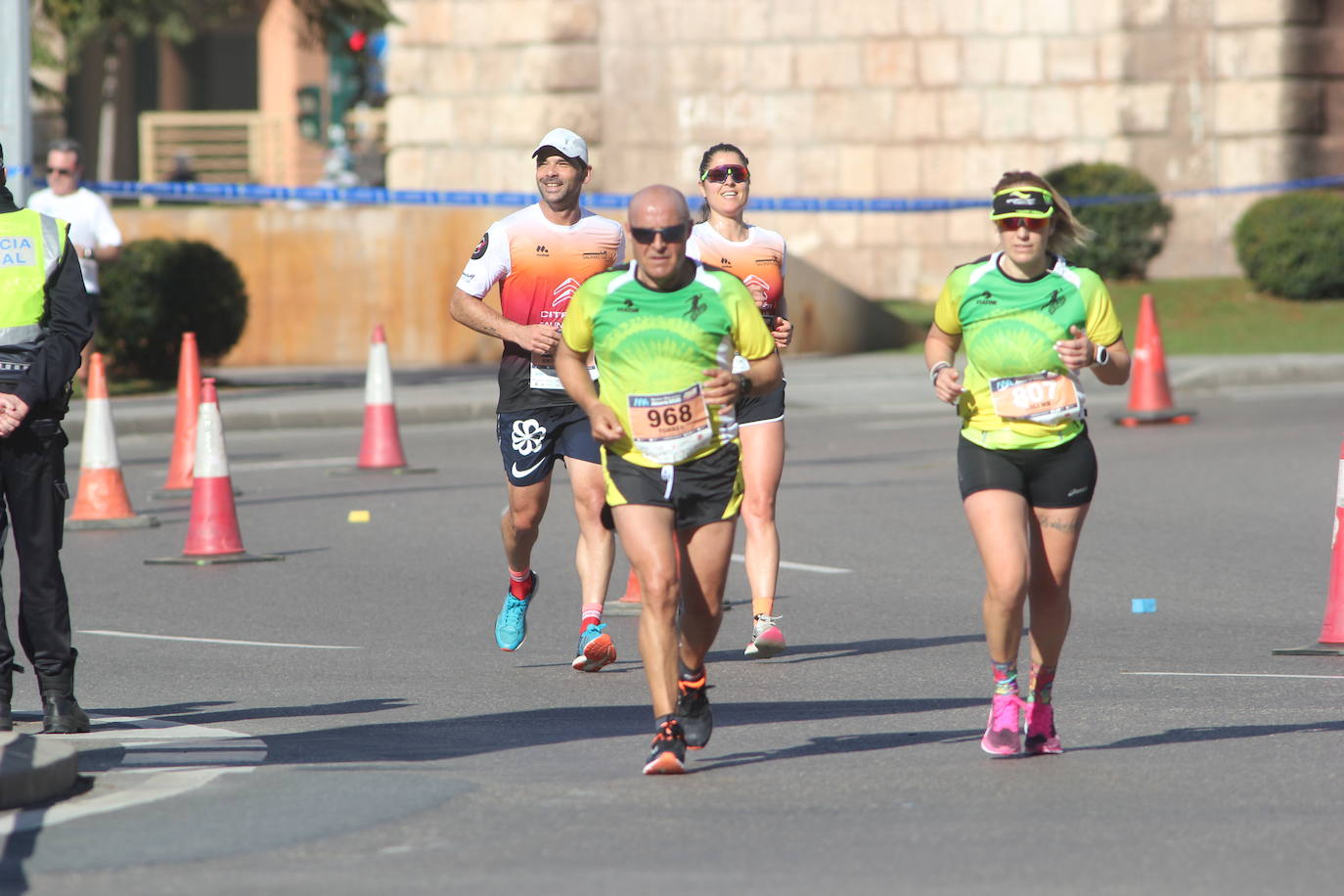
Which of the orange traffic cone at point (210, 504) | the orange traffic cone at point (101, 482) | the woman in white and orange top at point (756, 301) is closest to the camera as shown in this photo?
the woman in white and orange top at point (756, 301)

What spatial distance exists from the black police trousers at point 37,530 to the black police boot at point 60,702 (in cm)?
2

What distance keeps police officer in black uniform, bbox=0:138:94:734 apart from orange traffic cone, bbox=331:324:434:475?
27.9 ft

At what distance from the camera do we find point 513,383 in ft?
30.7

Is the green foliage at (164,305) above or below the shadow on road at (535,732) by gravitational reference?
above

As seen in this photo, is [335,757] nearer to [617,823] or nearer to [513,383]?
[617,823]

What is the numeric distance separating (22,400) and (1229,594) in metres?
5.71

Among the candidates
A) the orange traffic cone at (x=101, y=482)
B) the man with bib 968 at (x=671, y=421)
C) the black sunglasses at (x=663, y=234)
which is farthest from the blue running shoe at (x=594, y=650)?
the orange traffic cone at (x=101, y=482)

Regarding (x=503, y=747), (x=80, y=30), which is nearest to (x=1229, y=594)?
(x=503, y=747)

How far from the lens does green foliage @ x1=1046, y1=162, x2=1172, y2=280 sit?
28156mm

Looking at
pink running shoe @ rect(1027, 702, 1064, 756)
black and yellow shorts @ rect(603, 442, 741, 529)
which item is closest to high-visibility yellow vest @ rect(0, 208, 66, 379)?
black and yellow shorts @ rect(603, 442, 741, 529)

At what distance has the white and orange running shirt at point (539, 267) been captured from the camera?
923 centimetres

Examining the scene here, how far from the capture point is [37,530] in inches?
292

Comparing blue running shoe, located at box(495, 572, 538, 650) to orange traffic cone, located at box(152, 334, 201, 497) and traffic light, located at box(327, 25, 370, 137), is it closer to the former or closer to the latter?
orange traffic cone, located at box(152, 334, 201, 497)

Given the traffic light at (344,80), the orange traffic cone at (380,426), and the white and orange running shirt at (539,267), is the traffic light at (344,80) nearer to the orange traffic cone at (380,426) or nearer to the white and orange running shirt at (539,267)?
the orange traffic cone at (380,426)
